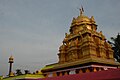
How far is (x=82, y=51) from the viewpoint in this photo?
21.5 m

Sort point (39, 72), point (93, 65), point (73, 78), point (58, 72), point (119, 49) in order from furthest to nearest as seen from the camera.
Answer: point (119, 49) < point (39, 72) < point (58, 72) < point (93, 65) < point (73, 78)

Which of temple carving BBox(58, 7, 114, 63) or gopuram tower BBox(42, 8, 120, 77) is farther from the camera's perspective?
temple carving BBox(58, 7, 114, 63)

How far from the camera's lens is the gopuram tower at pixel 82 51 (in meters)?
18.6

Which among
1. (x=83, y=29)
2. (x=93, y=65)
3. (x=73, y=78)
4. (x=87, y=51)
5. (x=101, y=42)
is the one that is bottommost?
(x=73, y=78)

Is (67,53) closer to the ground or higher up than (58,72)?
higher up

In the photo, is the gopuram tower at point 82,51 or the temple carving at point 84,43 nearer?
the gopuram tower at point 82,51

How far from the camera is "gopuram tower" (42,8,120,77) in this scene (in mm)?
18600

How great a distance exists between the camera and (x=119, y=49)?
113 ft

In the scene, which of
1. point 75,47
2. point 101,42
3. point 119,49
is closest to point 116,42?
point 119,49

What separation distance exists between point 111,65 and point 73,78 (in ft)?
28.7

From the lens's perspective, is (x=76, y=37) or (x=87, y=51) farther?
(x=76, y=37)

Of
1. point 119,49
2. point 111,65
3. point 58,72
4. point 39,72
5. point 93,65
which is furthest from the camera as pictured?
point 119,49

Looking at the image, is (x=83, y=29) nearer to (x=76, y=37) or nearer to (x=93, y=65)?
(x=76, y=37)

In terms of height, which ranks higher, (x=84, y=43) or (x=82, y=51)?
(x=84, y=43)
